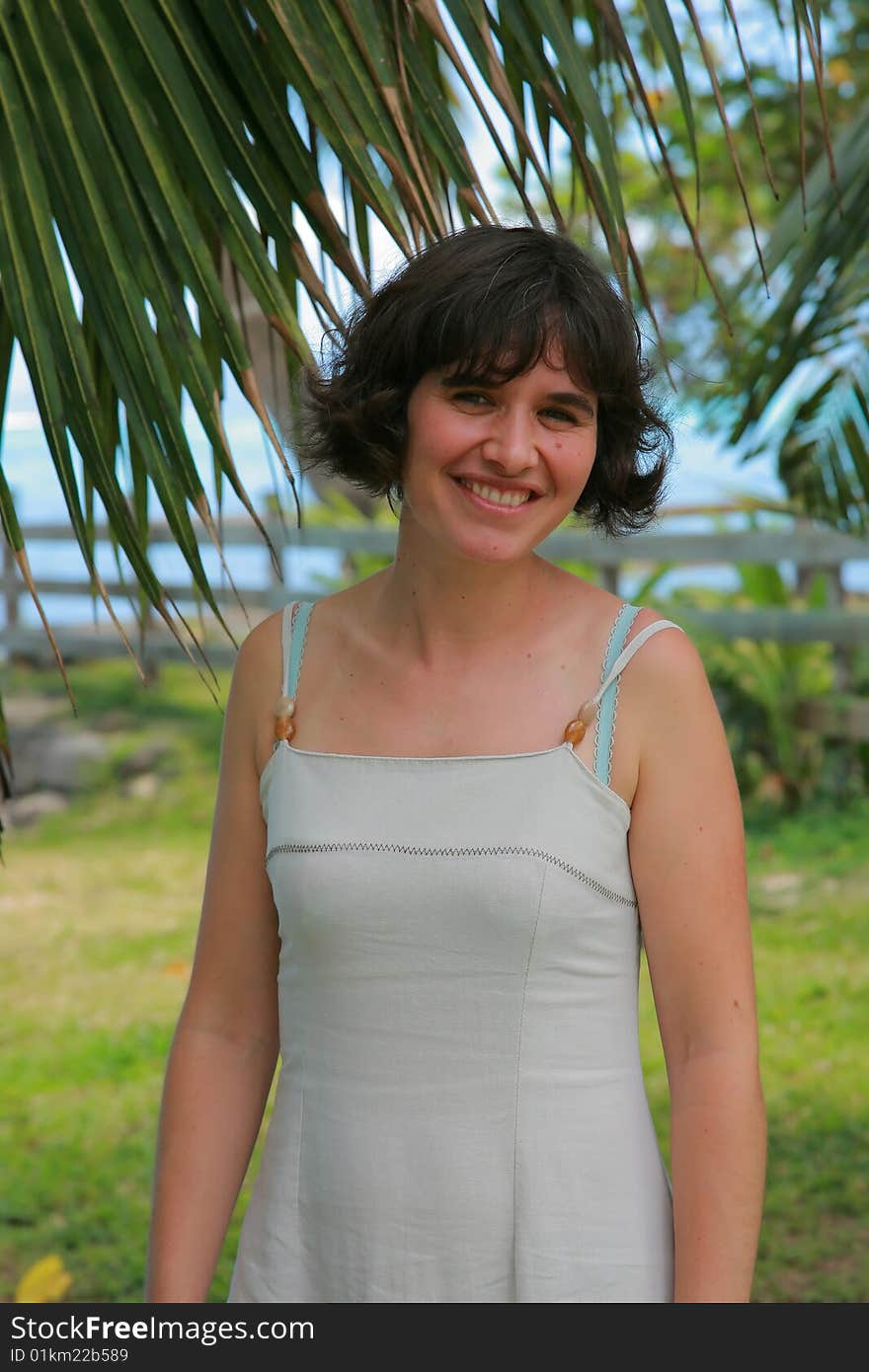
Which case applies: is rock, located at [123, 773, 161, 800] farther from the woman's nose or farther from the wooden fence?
the woman's nose

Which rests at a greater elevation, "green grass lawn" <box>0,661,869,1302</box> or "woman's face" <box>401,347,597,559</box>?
"woman's face" <box>401,347,597,559</box>

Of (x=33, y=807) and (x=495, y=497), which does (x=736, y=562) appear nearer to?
(x=33, y=807)

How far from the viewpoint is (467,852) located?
57.6 inches

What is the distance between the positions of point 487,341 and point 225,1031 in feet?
2.63

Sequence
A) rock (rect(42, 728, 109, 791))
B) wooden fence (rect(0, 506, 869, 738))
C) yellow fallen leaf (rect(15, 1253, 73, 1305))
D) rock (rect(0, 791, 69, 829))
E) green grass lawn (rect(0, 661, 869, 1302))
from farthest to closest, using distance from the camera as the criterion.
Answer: rock (rect(42, 728, 109, 791)) → rock (rect(0, 791, 69, 829)) → wooden fence (rect(0, 506, 869, 738)) → green grass lawn (rect(0, 661, 869, 1302)) → yellow fallen leaf (rect(15, 1253, 73, 1305))

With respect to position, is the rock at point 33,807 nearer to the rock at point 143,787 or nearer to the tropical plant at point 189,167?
the rock at point 143,787

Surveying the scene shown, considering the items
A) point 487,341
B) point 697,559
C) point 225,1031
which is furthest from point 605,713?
point 697,559

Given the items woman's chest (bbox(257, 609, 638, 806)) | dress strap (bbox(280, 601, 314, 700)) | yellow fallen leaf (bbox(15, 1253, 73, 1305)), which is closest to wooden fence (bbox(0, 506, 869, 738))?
yellow fallen leaf (bbox(15, 1253, 73, 1305))

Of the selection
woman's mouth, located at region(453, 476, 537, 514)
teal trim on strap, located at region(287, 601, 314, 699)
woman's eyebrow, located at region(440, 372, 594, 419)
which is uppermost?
woman's eyebrow, located at region(440, 372, 594, 419)

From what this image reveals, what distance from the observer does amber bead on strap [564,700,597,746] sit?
1493 millimetres

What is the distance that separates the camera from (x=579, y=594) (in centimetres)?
161

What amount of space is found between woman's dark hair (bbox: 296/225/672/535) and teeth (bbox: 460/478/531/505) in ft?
0.34

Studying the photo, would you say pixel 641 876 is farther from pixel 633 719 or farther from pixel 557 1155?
pixel 557 1155
